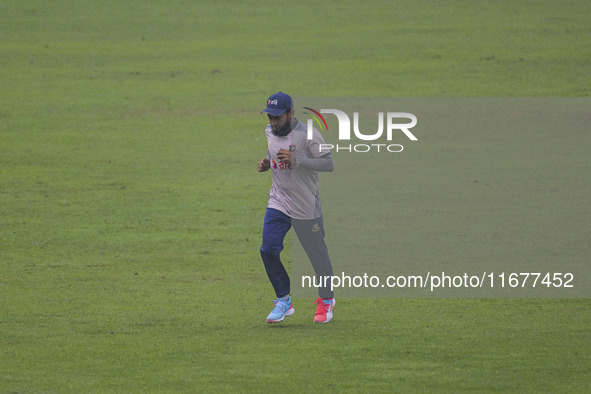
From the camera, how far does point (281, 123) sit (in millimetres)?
9125

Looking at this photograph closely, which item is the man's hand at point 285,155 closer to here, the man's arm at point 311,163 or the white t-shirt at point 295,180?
the man's arm at point 311,163

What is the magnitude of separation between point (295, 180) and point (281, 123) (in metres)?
0.52

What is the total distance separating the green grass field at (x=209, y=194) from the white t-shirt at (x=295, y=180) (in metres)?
1.05

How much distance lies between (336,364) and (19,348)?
103 inches

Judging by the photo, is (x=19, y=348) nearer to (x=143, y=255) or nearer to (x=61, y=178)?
(x=143, y=255)

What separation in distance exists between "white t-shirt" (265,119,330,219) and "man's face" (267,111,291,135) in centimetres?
5

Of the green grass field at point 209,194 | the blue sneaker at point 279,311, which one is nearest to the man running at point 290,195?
the blue sneaker at point 279,311

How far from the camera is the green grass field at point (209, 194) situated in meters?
8.15

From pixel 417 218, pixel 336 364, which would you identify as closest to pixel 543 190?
pixel 417 218

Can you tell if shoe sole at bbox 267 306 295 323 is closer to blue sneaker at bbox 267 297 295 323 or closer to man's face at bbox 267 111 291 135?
blue sneaker at bbox 267 297 295 323

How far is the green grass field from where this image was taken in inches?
321

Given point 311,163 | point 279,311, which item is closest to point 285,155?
point 311,163

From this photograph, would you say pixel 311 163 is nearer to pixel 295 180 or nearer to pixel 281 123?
pixel 295 180

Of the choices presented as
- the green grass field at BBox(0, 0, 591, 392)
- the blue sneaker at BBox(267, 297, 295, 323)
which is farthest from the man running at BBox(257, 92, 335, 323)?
the green grass field at BBox(0, 0, 591, 392)
